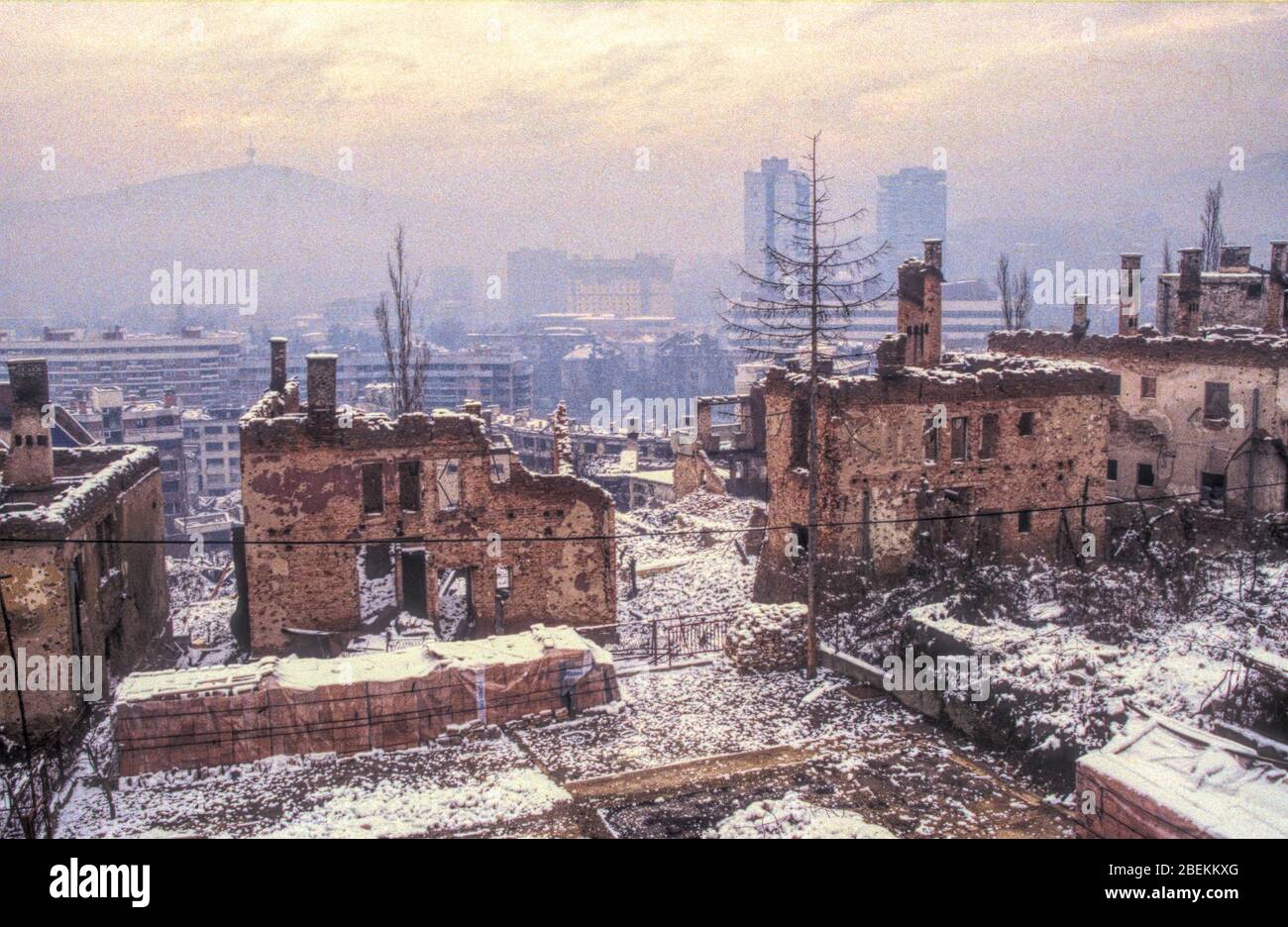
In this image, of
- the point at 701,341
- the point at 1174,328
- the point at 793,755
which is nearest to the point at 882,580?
the point at 793,755

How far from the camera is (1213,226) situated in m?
58.0

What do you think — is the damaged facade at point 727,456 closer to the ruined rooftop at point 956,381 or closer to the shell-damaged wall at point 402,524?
the ruined rooftop at point 956,381

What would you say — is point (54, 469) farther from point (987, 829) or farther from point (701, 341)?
point (701, 341)

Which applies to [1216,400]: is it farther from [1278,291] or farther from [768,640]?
[768,640]

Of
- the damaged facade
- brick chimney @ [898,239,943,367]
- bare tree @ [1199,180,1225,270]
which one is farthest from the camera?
bare tree @ [1199,180,1225,270]

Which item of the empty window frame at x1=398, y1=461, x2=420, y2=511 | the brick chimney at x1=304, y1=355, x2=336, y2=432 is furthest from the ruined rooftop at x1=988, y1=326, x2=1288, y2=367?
the brick chimney at x1=304, y1=355, x2=336, y2=432

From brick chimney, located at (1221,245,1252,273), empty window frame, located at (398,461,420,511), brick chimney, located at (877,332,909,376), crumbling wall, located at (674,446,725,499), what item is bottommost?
crumbling wall, located at (674,446,725,499)

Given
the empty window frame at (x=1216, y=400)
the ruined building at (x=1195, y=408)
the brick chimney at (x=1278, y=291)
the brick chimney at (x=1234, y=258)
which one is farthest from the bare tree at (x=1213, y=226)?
the empty window frame at (x=1216, y=400)

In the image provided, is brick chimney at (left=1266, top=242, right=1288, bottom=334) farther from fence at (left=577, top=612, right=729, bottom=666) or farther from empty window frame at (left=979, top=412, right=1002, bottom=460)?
fence at (left=577, top=612, right=729, bottom=666)

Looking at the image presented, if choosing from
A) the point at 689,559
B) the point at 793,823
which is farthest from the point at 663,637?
the point at 793,823

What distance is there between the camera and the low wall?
1964 centimetres

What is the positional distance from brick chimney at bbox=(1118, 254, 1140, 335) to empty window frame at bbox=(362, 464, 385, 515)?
958 inches

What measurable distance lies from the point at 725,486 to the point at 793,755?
78.0ft

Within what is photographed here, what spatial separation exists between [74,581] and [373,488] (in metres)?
7.31
